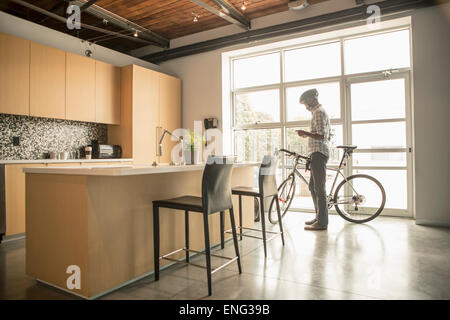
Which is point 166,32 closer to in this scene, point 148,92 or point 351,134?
point 148,92

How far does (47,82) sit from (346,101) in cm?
436

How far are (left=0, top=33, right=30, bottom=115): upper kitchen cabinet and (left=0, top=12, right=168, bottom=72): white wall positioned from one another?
37cm

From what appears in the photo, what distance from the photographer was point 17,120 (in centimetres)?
402

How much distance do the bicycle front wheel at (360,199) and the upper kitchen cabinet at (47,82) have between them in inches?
156

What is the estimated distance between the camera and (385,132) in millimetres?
4543

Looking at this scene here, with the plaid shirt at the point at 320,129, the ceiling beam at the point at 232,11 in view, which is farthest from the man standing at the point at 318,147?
the ceiling beam at the point at 232,11

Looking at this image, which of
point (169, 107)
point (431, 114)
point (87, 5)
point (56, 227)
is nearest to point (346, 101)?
point (431, 114)

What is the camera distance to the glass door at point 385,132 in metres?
4.43

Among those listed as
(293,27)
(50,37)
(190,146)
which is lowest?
(190,146)

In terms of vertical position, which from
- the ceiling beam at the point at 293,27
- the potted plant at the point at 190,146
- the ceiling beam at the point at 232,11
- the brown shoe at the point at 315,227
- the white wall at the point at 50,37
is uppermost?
the ceiling beam at the point at 232,11

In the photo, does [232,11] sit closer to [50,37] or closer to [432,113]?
[50,37]

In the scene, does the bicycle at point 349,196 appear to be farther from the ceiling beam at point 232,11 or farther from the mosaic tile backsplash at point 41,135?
the mosaic tile backsplash at point 41,135

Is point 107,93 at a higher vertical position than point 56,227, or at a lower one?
higher

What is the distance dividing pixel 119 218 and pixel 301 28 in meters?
3.99
